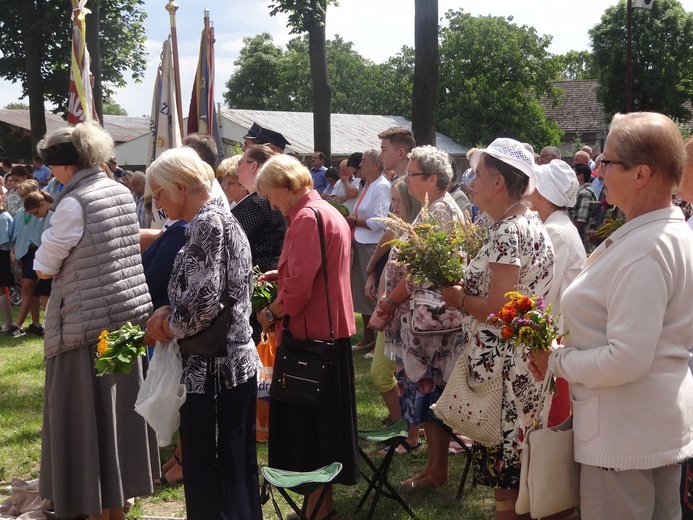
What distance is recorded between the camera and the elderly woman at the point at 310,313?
13.5ft

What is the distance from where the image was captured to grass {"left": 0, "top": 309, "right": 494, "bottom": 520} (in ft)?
15.4

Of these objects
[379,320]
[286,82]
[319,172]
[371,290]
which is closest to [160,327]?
[379,320]

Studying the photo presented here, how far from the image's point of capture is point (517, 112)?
47219mm

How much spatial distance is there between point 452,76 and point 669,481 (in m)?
48.4

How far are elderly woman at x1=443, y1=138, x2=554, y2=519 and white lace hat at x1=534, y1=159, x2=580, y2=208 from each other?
0.65 metres

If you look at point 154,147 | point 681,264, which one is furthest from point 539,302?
point 154,147

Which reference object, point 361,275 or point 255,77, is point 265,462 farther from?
point 255,77

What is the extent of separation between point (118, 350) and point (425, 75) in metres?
9.25

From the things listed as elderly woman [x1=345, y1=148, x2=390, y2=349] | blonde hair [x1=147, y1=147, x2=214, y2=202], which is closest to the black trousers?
blonde hair [x1=147, y1=147, x2=214, y2=202]

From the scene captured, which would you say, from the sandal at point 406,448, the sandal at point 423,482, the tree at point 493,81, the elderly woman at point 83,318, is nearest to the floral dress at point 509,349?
the sandal at point 423,482

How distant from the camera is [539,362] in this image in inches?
113

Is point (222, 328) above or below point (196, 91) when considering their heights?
below

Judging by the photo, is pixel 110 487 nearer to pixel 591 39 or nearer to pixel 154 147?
pixel 154 147

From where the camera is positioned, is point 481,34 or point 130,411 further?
point 481,34
